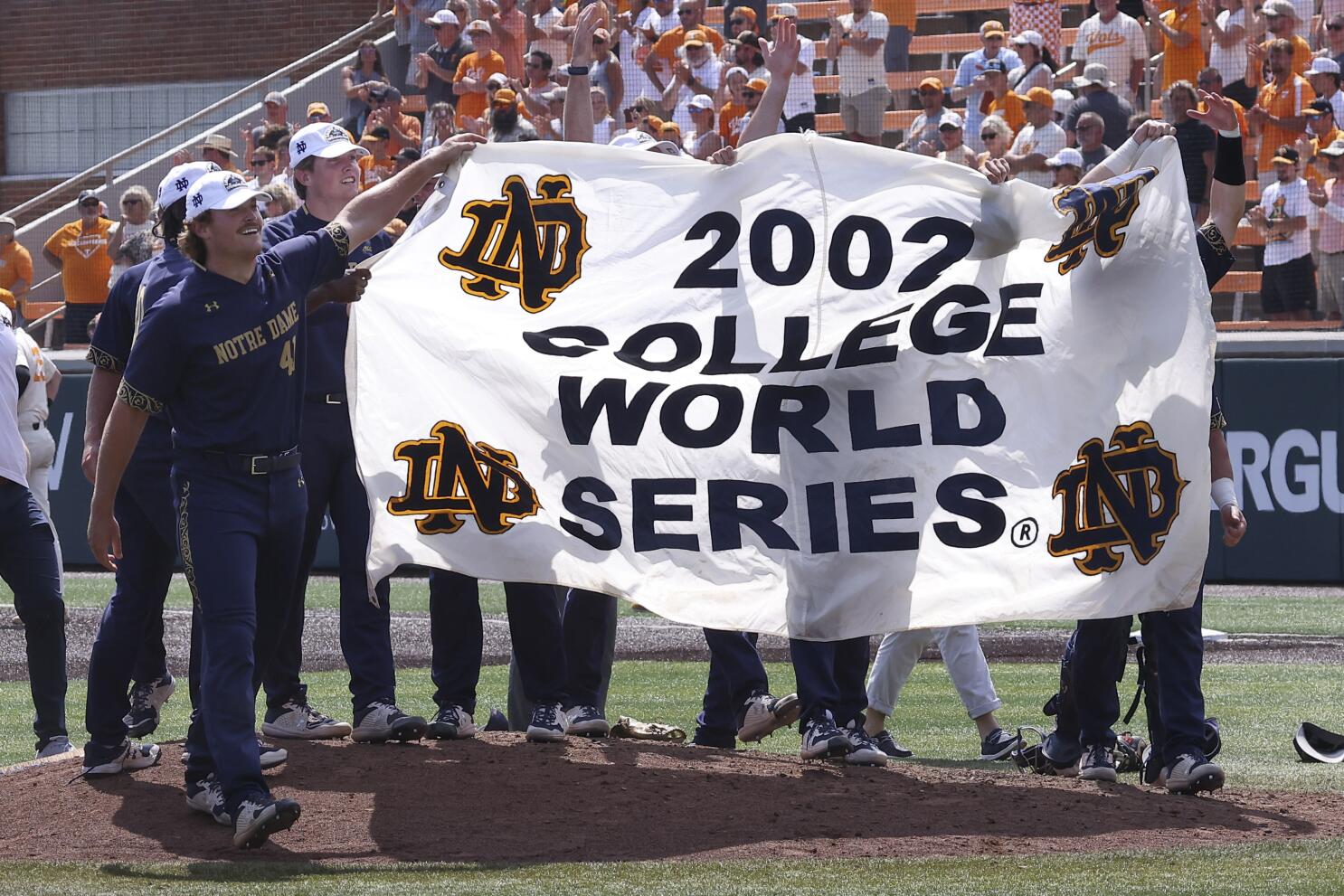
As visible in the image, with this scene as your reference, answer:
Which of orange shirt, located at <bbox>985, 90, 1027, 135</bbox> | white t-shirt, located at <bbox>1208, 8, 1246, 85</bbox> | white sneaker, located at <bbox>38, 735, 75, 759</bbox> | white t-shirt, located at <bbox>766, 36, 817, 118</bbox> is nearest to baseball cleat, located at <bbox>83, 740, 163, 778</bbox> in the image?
white sneaker, located at <bbox>38, 735, 75, 759</bbox>

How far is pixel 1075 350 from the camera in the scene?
7234 mm

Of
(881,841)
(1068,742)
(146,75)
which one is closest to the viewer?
(881,841)

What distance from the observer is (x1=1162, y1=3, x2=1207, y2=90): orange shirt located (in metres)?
17.8

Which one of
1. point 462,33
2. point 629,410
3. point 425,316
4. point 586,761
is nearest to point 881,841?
point 586,761

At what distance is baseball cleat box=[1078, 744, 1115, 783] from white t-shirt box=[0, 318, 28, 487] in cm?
468

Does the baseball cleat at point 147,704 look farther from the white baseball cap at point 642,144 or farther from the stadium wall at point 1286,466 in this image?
the stadium wall at point 1286,466

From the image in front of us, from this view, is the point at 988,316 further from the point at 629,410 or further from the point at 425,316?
the point at 425,316

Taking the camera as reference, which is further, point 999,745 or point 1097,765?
point 999,745

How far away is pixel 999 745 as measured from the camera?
8617 millimetres

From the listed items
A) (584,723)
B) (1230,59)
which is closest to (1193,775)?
(584,723)

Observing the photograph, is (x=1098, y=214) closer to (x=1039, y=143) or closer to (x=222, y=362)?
(x=222, y=362)

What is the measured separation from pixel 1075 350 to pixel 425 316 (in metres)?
2.51

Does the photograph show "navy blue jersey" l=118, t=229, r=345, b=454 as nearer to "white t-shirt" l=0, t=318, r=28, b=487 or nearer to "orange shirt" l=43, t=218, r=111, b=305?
"white t-shirt" l=0, t=318, r=28, b=487

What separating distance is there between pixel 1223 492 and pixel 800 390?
1.69 meters
